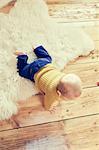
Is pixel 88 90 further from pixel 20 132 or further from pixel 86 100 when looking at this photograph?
pixel 20 132

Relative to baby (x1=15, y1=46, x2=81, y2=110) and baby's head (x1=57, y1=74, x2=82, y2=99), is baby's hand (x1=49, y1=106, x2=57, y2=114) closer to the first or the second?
baby (x1=15, y1=46, x2=81, y2=110)

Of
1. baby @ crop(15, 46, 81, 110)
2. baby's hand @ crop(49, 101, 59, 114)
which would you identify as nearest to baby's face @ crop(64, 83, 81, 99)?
baby @ crop(15, 46, 81, 110)

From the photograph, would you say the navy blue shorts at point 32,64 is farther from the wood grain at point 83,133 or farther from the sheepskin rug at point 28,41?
the wood grain at point 83,133

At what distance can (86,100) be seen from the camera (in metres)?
1.45

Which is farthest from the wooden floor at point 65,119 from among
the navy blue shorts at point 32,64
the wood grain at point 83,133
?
the navy blue shorts at point 32,64

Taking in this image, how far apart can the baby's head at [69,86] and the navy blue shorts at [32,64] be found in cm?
16

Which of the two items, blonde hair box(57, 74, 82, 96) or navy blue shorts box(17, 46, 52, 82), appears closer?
blonde hair box(57, 74, 82, 96)

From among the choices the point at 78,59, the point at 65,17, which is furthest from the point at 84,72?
the point at 65,17

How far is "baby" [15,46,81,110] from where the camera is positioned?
1203 mm

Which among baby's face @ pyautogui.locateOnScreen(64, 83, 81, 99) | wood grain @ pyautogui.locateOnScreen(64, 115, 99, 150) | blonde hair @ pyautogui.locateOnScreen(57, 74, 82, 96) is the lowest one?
wood grain @ pyautogui.locateOnScreen(64, 115, 99, 150)

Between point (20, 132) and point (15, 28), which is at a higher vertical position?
point (15, 28)

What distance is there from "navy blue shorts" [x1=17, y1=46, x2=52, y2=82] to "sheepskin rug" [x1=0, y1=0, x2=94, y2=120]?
0.03 metres

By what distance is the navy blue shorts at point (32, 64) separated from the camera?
4.39ft

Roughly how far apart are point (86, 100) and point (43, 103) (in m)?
0.22
